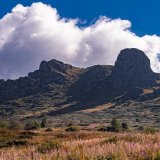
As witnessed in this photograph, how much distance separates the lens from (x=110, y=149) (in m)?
14.1

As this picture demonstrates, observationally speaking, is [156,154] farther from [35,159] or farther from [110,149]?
[35,159]

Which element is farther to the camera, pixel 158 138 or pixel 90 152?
pixel 158 138

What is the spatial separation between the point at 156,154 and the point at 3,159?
4.58 meters

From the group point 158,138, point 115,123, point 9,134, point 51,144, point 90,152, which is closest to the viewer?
point 90,152

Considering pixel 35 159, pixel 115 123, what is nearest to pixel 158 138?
pixel 35 159

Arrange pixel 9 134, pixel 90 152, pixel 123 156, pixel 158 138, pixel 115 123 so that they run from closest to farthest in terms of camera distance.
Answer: pixel 123 156, pixel 90 152, pixel 158 138, pixel 9 134, pixel 115 123

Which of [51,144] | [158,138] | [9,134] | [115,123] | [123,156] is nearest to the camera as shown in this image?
[123,156]

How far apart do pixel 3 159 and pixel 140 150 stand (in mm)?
4325

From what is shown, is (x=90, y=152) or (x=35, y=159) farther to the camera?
(x=90, y=152)

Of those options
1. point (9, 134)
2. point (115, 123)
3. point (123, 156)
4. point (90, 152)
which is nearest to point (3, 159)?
point (90, 152)

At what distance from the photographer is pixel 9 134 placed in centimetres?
5056

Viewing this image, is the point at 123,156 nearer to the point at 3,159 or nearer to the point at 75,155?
the point at 75,155

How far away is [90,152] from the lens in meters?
13.6

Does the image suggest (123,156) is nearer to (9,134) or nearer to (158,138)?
(158,138)
